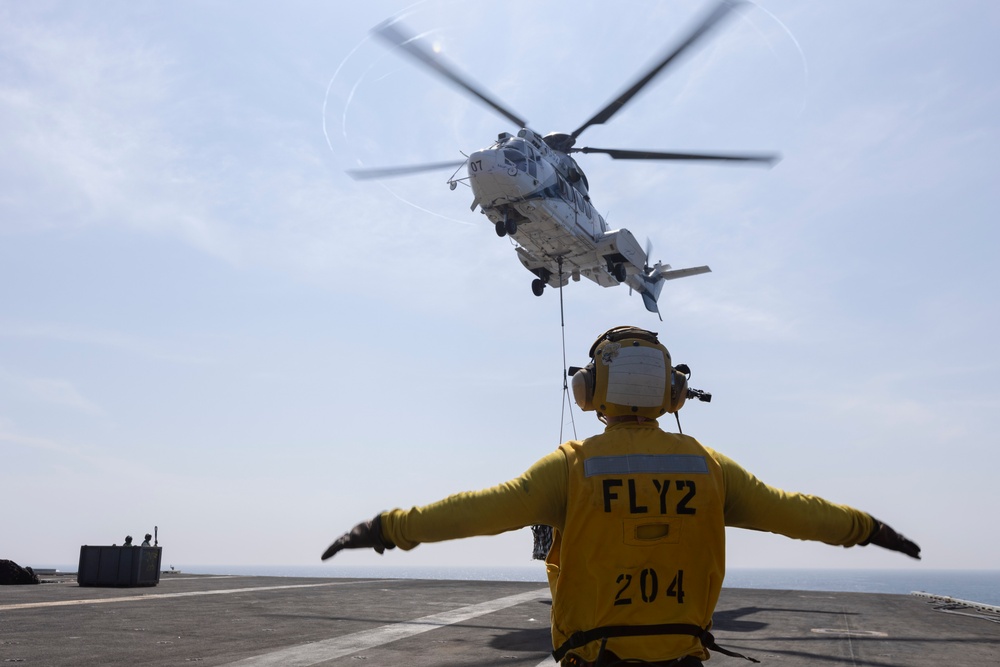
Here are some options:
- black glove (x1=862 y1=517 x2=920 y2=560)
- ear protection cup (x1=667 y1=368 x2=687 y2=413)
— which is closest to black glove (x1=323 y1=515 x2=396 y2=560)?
ear protection cup (x1=667 y1=368 x2=687 y2=413)

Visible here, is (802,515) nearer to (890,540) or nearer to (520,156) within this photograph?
(890,540)

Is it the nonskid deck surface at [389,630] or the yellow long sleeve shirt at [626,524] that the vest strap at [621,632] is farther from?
the nonskid deck surface at [389,630]

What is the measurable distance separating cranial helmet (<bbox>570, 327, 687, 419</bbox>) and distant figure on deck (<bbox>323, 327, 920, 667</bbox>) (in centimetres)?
17

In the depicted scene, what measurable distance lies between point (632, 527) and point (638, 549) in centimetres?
10

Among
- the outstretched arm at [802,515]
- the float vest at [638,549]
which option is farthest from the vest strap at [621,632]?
the outstretched arm at [802,515]

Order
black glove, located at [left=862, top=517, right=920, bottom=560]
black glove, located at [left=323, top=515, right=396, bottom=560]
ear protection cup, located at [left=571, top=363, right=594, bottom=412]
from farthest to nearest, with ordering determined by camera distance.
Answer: ear protection cup, located at [left=571, top=363, right=594, bottom=412], black glove, located at [left=862, top=517, right=920, bottom=560], black glove, located at [left=323, top=515, right=396, bottom=560]

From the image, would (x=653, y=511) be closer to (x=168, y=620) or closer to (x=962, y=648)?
(x=962, y=648)

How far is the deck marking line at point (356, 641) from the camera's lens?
9.31m

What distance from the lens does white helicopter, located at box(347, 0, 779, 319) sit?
22484 millimetres

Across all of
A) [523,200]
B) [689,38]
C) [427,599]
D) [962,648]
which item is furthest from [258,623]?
[689,38]

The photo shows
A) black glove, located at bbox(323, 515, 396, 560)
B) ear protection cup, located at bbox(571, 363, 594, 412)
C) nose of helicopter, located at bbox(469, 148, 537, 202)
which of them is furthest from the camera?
nose of helicopter, located at bbox(469, 148, 537, 202)

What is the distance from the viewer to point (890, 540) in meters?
3.39

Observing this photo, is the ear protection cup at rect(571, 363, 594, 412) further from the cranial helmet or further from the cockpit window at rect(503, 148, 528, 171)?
the cockpit window at rect(503, 148, 528, 171)

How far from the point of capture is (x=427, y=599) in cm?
1872
